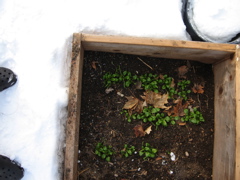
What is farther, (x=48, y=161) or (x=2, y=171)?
(x=48, y=161)

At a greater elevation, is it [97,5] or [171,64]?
[97,5]

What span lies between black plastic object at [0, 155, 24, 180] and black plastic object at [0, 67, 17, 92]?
0.58 metres

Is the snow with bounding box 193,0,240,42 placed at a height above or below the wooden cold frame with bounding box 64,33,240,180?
above

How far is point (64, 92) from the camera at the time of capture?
2.27 metres

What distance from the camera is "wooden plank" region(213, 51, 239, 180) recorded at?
2236mm

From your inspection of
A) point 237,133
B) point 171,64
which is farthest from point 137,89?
point 237,133

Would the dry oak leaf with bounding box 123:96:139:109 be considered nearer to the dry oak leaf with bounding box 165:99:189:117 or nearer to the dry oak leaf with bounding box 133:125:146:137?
the dry oak leaf with bounding box 133:125:146:137

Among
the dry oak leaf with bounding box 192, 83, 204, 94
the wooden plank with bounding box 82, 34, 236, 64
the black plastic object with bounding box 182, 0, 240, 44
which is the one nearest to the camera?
the wooden plank with bounding box 82, 34, 236, 64

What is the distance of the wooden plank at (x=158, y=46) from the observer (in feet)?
7.25

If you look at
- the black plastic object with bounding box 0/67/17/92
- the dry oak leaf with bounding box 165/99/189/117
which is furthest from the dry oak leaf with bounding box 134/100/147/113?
the black plastic object with bounding box 0/67/17/92

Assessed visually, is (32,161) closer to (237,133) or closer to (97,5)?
(97,5)

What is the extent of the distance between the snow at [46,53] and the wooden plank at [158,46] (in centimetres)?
14

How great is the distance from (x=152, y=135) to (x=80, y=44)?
1117mm

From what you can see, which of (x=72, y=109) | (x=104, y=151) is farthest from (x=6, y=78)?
(x=104, y=151)
